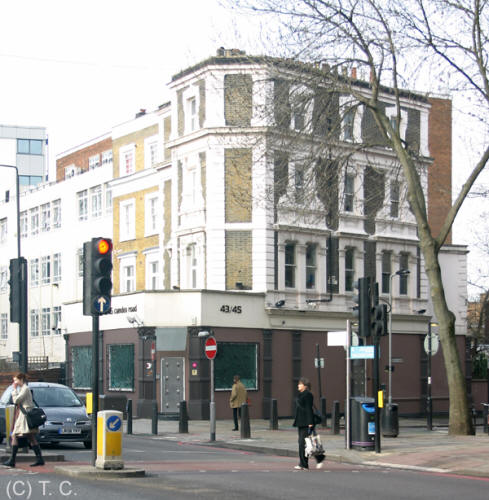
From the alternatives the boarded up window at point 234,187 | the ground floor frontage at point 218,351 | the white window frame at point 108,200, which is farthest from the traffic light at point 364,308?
the white window frame at point 108,200

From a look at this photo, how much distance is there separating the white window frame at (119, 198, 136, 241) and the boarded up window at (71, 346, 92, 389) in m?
5.82

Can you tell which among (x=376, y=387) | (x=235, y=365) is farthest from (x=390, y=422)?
(x=235, y=365)

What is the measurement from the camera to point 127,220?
49625mm

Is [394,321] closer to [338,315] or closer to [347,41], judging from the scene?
[338,315]

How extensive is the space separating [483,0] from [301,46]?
457 cm

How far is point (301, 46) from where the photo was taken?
2542cm

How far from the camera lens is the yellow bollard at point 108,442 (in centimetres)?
→ 1647

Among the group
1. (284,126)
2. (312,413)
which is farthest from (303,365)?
(312,413)

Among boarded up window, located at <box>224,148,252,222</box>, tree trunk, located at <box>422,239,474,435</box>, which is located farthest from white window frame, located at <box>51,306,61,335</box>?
tree trunk, located at <box>422,239,474,435</box>

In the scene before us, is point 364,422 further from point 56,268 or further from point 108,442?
point 56,268

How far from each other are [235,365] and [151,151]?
12.7 metres

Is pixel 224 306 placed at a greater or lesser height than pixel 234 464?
greater

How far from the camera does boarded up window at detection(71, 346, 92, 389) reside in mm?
47031

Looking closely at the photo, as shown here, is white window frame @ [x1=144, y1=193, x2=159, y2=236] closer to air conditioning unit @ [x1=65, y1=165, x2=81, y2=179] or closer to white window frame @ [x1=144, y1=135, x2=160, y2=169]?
white window frame @ [x1=144, y1=135, x2=160, y2=169]
